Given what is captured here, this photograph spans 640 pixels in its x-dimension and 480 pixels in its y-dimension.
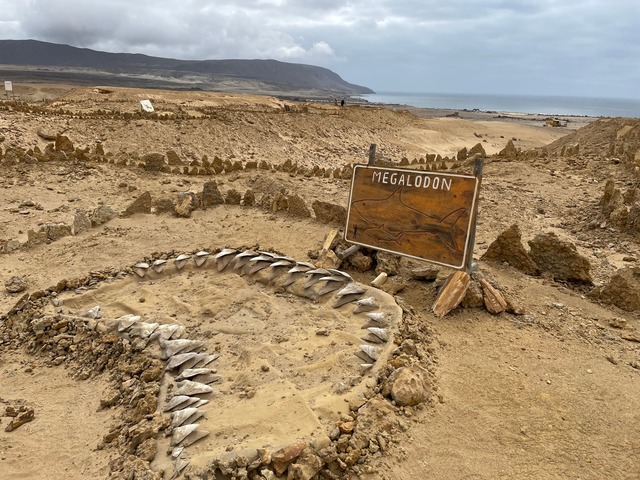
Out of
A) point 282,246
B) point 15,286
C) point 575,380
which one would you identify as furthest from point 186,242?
point 575,380

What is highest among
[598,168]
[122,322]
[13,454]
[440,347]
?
[598,168]

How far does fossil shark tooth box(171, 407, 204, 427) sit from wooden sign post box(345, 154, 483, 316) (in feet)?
8.71

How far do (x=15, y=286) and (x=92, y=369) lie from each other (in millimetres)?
2387

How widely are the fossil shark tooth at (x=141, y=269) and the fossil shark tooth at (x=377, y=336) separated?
3.51 meters

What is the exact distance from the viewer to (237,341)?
4969mm

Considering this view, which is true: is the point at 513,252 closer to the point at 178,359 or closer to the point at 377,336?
the point at 377,336

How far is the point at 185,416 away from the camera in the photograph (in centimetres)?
375

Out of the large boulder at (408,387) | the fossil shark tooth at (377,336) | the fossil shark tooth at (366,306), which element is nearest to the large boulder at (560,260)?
the fossil shark tooth at (366,306)

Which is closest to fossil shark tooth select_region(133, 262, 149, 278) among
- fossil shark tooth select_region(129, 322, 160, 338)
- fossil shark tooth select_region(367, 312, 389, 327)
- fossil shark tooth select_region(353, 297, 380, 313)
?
fossil shark tooth select_region(129, 322, 160, 338)

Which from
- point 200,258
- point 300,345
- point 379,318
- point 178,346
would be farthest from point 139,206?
point 379,318

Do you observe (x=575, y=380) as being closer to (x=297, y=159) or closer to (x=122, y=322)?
(x=122, y=322)

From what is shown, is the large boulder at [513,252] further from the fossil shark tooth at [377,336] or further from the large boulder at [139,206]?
the large boulder at [139,206]

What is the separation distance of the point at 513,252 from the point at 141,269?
16.4 ft

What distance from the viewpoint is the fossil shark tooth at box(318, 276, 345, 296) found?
5.58 m
